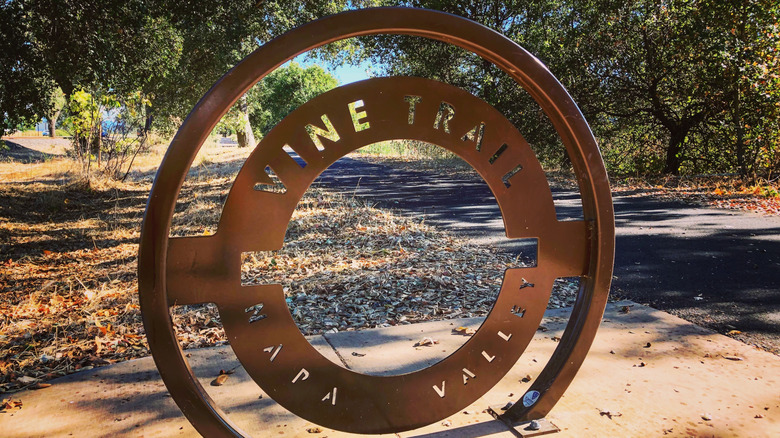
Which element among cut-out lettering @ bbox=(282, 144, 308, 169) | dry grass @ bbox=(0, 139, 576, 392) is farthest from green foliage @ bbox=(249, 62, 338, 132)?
dry grass @ bbox=(0, 139, 576, 392)

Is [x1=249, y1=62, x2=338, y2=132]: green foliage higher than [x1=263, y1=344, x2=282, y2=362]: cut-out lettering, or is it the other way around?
[x1=249, y1=62, x2=338, y2=132]: green foliage

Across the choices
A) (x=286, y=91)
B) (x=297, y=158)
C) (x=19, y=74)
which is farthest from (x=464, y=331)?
(x=286, y=91)

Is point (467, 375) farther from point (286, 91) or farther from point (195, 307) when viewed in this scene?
point (286, 91)

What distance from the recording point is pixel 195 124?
176cm

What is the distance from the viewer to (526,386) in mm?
2740

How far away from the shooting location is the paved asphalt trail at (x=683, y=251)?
4.01m

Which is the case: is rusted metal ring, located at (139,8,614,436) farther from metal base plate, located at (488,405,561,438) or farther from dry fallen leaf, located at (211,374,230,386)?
dry fallen leaf, located at (211,374,230,386)

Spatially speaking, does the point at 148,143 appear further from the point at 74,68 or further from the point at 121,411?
the point at 121,411

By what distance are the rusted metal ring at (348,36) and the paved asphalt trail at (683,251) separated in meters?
1.88

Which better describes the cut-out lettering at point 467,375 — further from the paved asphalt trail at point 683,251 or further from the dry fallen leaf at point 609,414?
the paved asphalt trail at point 683,251

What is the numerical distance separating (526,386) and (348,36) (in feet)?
6.24

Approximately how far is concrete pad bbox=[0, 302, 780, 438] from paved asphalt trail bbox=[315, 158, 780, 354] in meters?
0.72

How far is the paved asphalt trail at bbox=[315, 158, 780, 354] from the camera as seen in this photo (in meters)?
4.01

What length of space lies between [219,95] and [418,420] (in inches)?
56.0
